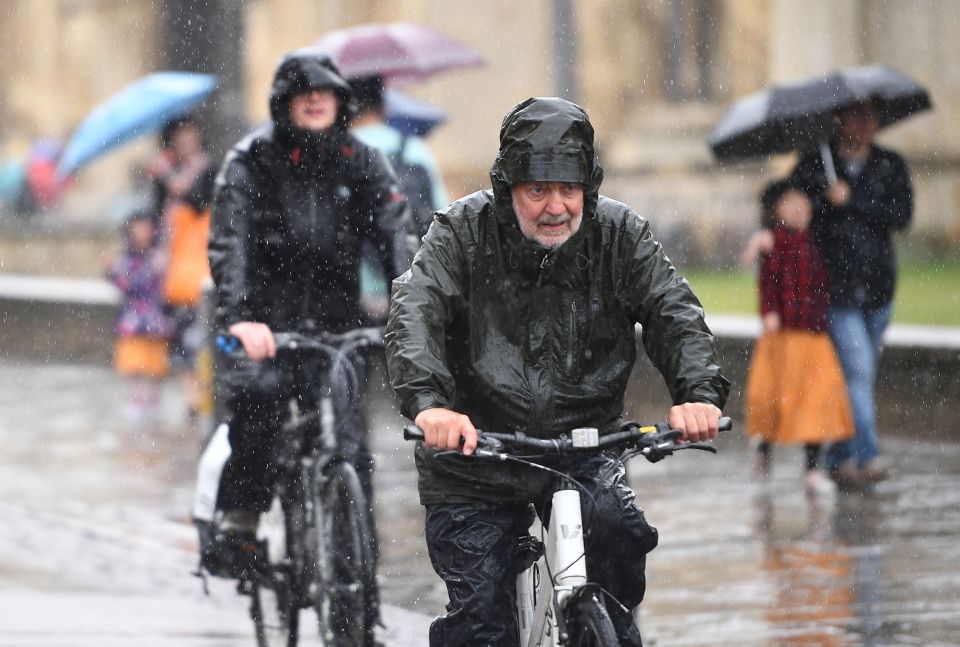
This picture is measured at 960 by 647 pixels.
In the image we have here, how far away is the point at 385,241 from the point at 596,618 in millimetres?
2821

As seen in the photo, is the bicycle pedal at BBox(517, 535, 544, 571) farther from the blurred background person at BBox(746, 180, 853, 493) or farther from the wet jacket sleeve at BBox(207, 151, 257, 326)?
the blurred background person at BBox(746, 180, 853, 493)

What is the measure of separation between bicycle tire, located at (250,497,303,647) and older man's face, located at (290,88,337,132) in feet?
4.27

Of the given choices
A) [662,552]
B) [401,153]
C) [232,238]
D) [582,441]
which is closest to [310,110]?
[232,238]

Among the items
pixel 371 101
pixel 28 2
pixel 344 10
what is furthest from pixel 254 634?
pixel 28 2

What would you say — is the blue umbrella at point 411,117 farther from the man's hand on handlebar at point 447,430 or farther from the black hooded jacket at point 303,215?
the man's hand on handlebar at point 447,430

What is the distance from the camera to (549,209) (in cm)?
485

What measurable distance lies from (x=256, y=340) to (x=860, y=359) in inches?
196

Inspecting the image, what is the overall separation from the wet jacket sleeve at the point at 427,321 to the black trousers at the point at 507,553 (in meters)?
0.34

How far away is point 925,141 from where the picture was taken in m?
24.2

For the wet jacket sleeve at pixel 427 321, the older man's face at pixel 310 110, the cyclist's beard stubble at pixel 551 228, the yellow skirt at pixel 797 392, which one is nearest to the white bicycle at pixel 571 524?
the wet jacket sleeve at pixel 427 321

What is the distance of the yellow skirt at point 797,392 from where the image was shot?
10719 millimetres

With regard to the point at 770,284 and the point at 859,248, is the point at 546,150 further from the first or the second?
the point at 770,284

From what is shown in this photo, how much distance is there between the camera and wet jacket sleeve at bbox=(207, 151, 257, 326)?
6.97m

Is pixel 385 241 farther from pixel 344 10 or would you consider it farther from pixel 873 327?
pixel 344 10
